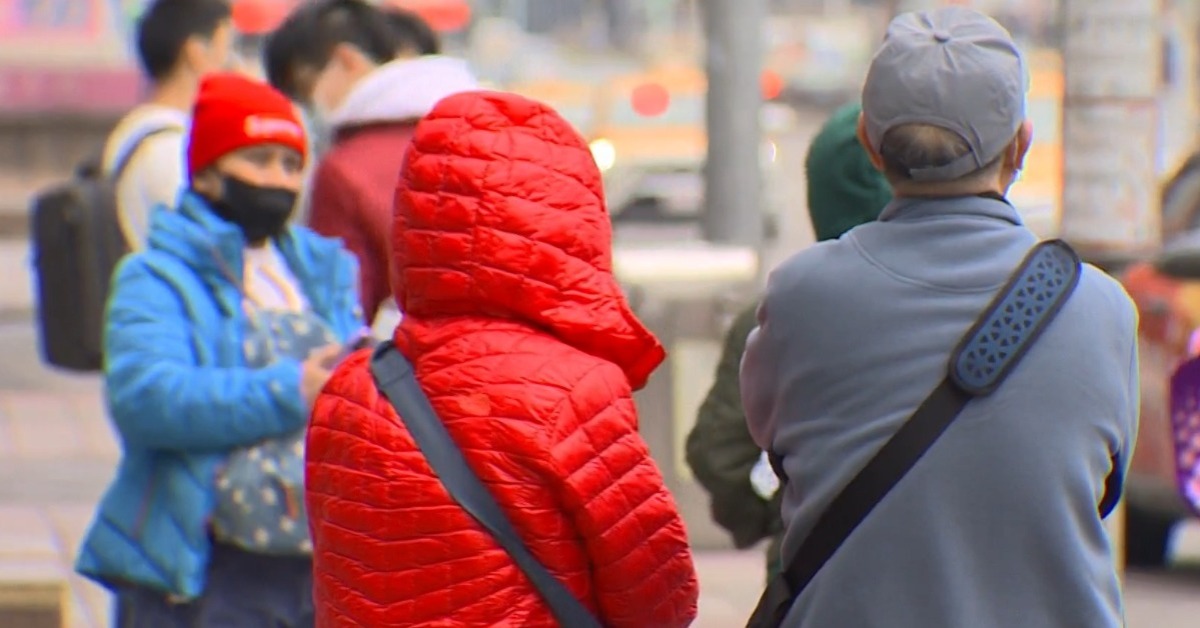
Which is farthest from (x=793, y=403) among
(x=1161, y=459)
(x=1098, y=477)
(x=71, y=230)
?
(x=1161, y=459)

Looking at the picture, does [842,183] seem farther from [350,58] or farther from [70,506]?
[70,506]

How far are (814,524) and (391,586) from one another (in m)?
0.59

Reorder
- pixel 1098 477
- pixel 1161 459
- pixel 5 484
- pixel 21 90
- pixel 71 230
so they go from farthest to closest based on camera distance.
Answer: pixel 21 90, pixel 5 484, pixel 1161 459, pixel 71 230, pixel 1098 477

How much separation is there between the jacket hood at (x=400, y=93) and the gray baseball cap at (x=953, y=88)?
7.30 feet

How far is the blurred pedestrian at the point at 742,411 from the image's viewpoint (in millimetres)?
4207

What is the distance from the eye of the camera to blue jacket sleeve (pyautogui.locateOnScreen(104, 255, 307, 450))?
4301 millimetres

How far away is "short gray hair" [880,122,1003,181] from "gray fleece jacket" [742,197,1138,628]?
0.18 ft

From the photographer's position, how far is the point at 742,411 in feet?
13.9

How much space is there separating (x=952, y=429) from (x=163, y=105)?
414 centimetres

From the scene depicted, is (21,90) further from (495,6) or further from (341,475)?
(495,6)

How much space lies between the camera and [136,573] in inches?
172

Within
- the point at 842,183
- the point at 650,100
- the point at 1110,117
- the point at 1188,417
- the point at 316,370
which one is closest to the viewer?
the point at 842,183

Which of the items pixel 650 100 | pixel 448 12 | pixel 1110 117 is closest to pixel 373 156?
pixel 1110 117

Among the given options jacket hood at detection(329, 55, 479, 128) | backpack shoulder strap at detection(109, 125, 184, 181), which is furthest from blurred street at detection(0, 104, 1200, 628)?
jacket hood at detection(329, 55, 479, 128)
